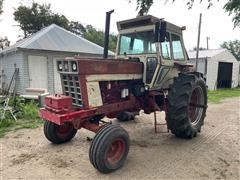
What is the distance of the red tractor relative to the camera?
3947 millimetres

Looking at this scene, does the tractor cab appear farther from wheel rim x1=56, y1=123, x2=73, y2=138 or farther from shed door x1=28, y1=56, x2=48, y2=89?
shed door x1=28, y1=56, x2=48, y2=89

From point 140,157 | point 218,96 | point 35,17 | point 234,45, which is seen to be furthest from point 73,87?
point 234,45

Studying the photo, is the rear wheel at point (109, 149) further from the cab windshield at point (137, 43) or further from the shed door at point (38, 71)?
the shed door at point (38, 71)

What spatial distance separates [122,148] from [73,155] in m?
0.99

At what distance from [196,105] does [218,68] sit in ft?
55.2

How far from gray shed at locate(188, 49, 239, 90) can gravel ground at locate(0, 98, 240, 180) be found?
14267 mm

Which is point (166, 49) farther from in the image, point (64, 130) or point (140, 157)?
point (64, 130)

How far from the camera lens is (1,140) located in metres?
5.46

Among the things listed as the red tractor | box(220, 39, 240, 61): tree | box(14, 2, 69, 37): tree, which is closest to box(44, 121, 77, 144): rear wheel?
the red tractor

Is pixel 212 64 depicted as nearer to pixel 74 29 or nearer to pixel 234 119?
pixel 234 119

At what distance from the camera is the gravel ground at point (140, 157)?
12.4 feet

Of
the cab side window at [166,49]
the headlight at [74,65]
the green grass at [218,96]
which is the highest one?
the cab side window at [166,49]

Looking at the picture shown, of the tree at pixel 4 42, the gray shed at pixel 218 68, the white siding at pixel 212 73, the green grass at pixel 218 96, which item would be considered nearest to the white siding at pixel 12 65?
the green grass at pixel 218 96

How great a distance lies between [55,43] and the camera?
1225 centimetres
